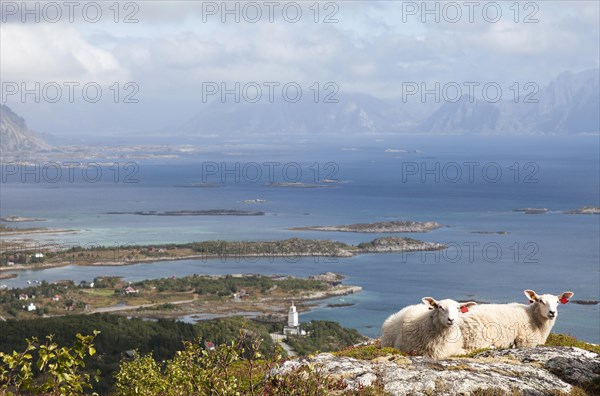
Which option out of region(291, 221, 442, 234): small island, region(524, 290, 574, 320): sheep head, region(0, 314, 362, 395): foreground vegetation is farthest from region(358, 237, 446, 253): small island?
region(524, 290, 574, 320): sheep head

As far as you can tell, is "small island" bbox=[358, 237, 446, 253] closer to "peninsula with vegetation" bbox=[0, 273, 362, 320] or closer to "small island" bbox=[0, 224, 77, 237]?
"peninsula with vegetation" bbox=[0, 273, 362, 320]

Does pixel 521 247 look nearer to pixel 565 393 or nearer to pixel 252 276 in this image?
pixel 252 276

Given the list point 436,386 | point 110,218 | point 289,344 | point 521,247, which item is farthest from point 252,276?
point 436,386

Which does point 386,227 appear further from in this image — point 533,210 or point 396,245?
point 533,210

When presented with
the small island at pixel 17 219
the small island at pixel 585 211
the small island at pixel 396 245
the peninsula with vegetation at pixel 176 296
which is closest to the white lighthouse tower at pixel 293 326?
the peninsula with vegetation at pixel 176 296

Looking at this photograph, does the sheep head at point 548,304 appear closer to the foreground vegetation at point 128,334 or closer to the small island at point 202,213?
the foreground vegetation at point 128,334

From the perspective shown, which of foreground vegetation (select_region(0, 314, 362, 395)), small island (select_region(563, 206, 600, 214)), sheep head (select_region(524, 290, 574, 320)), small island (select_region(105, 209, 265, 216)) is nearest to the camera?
sheep head (select_region(524, 290, 574, 320))
